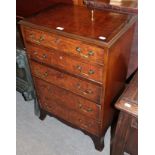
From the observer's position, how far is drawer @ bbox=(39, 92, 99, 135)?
159 cm

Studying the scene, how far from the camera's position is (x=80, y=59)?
1284 millimetres

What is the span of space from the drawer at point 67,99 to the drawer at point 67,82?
5cm

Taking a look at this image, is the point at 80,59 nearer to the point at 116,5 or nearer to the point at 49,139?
the point at 116,5

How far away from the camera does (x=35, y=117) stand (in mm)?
2074

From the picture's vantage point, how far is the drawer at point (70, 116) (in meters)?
1.59

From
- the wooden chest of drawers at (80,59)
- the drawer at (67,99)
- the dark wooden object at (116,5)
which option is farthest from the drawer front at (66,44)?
the dark wooden object at (116,5)

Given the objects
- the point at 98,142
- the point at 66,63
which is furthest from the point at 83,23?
the point at 98,142

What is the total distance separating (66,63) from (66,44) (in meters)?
0.15

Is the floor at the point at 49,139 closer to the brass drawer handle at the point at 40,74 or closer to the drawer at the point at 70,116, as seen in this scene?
the drawer at the point at 70,116

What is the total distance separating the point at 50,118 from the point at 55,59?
2.75ft

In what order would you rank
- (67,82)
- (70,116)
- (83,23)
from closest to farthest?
(83,23) → (67,82) → (70,116)

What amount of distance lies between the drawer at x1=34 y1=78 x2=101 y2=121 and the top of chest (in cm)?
49

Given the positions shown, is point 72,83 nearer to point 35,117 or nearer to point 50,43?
point 50,43
